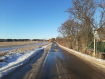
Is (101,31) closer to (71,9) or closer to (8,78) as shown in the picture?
(71,9)

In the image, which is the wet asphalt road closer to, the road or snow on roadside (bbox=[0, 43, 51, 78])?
the road

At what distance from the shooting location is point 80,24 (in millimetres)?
16844

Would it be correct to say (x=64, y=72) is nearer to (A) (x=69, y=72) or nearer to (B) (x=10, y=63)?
(A) (x=69, y=72)

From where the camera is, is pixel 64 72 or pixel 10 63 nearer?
pixel 64 72

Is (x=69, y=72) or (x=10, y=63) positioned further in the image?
(x=10, y=63)

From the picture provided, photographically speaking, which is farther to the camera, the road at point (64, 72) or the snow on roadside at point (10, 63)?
the snow on roadside at point (10, 63)

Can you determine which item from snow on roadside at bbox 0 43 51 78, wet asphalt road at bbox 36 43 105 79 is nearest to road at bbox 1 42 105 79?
wet asphalt road at bbox 36 43 105 79

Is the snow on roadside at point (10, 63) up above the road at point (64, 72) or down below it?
above

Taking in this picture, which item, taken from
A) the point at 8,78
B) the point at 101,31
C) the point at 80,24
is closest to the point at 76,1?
the point at 80,24

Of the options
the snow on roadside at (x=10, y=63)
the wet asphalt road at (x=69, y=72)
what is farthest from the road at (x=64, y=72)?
the snow on roadside at (x=10, y=63)

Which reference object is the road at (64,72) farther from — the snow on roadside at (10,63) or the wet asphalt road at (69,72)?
the snow on roadside at (10,63)

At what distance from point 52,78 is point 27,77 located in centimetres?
143

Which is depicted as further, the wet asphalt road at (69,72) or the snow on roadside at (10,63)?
the snow on roadside at (10,63)

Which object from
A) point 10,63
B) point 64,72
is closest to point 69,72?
point 64,72
